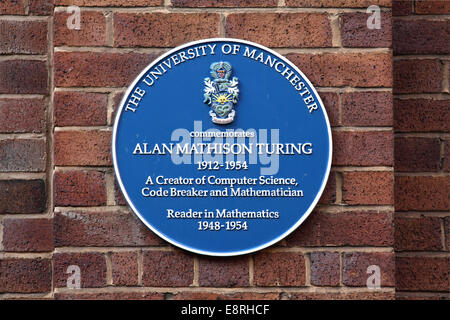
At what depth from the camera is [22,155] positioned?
2344 millimetres

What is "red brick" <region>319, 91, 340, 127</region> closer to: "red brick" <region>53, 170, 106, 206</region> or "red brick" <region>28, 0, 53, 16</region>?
"red brick" <region>53, 170, 106, 206</region>

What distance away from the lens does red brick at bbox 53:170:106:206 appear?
7.16 feet

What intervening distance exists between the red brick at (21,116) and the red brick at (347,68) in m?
0.95

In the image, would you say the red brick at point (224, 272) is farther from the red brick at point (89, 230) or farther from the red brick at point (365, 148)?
the red brick at point (365, 148)

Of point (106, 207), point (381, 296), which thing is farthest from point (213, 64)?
point (381, 296)

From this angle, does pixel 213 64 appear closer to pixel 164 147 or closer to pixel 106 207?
pixel 164 147

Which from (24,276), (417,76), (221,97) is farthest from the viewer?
(417,76)

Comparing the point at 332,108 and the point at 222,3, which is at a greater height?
the point at 222,3

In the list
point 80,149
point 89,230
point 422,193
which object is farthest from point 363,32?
point 89,230

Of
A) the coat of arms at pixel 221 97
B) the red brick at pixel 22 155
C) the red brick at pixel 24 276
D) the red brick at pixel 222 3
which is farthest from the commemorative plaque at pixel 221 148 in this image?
the red brick at pixel 24 276

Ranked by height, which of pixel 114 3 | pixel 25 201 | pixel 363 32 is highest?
pixel 114 3

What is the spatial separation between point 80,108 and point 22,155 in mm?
334

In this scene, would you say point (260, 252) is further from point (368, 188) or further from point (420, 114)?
point (420, 114)

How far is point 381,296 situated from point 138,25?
1.27 metres
